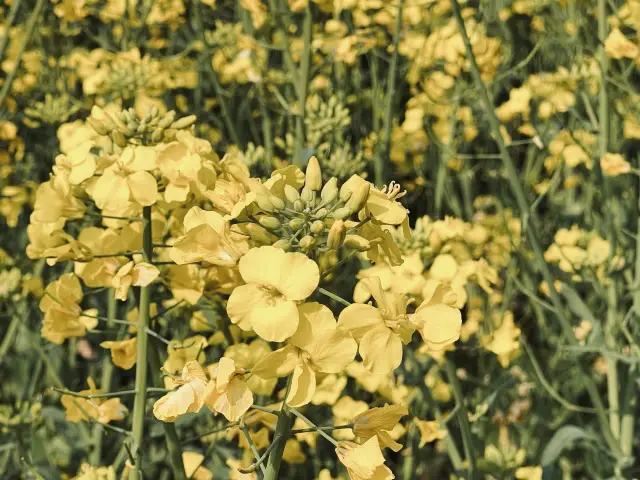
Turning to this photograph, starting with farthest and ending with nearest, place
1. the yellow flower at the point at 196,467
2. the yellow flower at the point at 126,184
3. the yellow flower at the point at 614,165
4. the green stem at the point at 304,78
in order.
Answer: the green stem at the point at 304,78, the yellow flower at the point at 614,165, the yellow flower at the point at 196,467, the yellow flower at the point at 126,184

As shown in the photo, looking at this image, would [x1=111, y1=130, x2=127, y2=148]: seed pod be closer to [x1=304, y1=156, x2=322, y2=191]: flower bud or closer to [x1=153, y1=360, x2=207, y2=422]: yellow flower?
[x1=304, y1=156, x2=322, y2=191]: flower bud

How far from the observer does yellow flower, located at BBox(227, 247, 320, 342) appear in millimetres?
1210

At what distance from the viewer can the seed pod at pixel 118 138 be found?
1.66 metres

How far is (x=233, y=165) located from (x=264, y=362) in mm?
507

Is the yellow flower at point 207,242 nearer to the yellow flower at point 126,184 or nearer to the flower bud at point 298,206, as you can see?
the flower bud at point 298,206

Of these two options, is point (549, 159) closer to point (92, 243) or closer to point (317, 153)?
point (317, 153)

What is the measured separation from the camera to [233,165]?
1.61 metres

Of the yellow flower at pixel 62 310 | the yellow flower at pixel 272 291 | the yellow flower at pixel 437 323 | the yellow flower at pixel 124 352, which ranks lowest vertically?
the yellow flower at pixel 124 352

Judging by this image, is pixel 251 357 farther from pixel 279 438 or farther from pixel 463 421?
pixel 463 421

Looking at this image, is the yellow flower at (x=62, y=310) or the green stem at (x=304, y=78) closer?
the yellow flower at (x=62, y=310)

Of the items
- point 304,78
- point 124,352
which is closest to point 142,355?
point 124,352

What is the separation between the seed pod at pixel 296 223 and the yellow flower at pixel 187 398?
28 cm

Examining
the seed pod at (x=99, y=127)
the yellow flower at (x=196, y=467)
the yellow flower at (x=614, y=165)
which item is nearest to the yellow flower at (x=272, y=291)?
the seed pod at (x=99, y=127)

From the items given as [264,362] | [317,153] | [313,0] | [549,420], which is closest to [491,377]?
[549,420]
